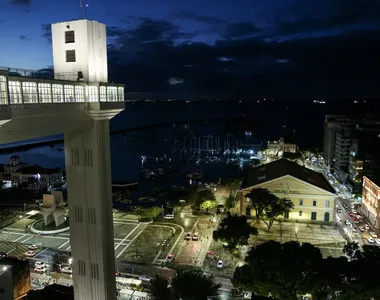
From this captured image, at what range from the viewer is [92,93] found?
51.6 ft

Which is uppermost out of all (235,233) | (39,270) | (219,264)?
(235,233)

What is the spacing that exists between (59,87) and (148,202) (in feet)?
159

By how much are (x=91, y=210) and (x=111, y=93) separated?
19.5ft

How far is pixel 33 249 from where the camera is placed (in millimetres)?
34875

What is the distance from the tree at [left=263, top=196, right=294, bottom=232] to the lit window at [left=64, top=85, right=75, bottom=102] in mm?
28964

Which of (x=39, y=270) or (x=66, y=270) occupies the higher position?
(x=39, y=270)

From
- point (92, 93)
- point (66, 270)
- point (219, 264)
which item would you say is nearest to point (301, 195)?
point (219, 264)

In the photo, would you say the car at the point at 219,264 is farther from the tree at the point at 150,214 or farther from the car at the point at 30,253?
the car at the point at 30,253

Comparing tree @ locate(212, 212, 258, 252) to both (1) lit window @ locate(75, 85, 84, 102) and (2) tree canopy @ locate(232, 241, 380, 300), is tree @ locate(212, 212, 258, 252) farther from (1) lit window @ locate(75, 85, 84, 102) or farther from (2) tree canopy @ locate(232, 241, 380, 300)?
(1) lit window @ locate(75, 85, 84, 102)

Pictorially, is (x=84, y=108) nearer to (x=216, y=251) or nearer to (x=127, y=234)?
(x=216, y=251)

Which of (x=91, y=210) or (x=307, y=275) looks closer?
(x=91, y=210)

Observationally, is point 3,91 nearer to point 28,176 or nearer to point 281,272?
point 281,272

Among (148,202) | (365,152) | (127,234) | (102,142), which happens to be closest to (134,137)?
(148,202)

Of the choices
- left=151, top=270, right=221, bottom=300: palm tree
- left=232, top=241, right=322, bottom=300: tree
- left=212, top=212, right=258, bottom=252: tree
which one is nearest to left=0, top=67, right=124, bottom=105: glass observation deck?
left=151, top=270, right=221, bottom=300: palm tree
